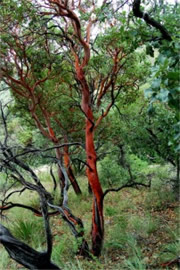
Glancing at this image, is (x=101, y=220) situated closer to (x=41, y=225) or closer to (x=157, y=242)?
(x=157, y=242)

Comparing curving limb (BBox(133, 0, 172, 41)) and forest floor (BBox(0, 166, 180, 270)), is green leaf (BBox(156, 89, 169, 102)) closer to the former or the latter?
curving limb (BBox(133, 0, 172, 41))

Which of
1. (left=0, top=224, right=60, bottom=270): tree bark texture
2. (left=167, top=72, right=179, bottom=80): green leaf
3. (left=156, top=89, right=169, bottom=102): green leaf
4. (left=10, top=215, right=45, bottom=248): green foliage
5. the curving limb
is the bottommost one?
(left=0, top=224, right=60, bottom=270): tree bark texture

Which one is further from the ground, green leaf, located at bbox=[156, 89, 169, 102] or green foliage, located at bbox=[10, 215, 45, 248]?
green leaf, located at bbox=[156, 89, 169, 102]

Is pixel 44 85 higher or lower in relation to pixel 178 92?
higher

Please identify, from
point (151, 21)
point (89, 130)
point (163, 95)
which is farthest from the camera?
point (89, 130)

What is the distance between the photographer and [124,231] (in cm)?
528

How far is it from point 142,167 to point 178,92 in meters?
9.03

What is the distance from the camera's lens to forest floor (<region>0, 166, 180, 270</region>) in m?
3.77

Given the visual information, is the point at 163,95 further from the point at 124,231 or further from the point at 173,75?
the point at 124,231

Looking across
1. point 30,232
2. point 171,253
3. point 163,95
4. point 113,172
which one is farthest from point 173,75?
point 113,172

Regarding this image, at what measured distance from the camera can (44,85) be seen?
6.74 m

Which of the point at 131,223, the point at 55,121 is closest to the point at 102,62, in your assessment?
the point at 55,121

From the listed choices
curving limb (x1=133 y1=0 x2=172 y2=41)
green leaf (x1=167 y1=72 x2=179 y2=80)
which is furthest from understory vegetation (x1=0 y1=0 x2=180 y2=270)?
green leaf (x1=167 y1=72 x2=179 y2=80)

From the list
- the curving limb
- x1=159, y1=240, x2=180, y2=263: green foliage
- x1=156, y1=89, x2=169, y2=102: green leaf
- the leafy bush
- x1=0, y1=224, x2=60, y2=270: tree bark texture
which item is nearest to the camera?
x1=156, y1=89, x2=169, y2=102: green leaf
